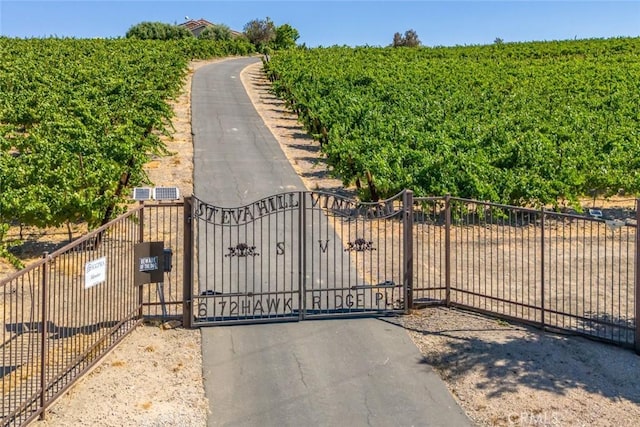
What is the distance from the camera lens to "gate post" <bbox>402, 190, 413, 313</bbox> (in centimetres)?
1102

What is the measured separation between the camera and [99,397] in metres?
8.19

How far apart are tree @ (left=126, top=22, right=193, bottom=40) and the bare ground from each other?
272 feet

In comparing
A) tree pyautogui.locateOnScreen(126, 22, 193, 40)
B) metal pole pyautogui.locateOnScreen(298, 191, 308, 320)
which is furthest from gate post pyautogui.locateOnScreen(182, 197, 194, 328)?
tree pyautogui.locateOnScreen(126, 22, 193, 40)

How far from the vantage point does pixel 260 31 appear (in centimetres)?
9300

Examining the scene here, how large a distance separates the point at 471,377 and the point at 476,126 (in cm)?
1669

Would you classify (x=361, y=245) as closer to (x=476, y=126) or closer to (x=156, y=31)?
(x=476, y=126)

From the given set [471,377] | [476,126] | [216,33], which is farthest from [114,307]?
[216,33]

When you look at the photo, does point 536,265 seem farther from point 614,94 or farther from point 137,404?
point 614,94

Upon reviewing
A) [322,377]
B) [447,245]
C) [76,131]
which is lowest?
[322,377]

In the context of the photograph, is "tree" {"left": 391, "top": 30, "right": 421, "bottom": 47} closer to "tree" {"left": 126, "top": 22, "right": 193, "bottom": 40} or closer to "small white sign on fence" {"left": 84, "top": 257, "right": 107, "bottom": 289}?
"tree" {"left": 126, "top": 22, "right": 193, "bottom": 40}

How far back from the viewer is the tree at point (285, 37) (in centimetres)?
8506

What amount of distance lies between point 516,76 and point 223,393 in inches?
1765

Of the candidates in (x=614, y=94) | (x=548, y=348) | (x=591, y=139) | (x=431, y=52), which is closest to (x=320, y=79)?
(x=614, y=94)

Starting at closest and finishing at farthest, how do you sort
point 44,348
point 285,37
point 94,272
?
point 44,348
point 94,272
point 285,37
